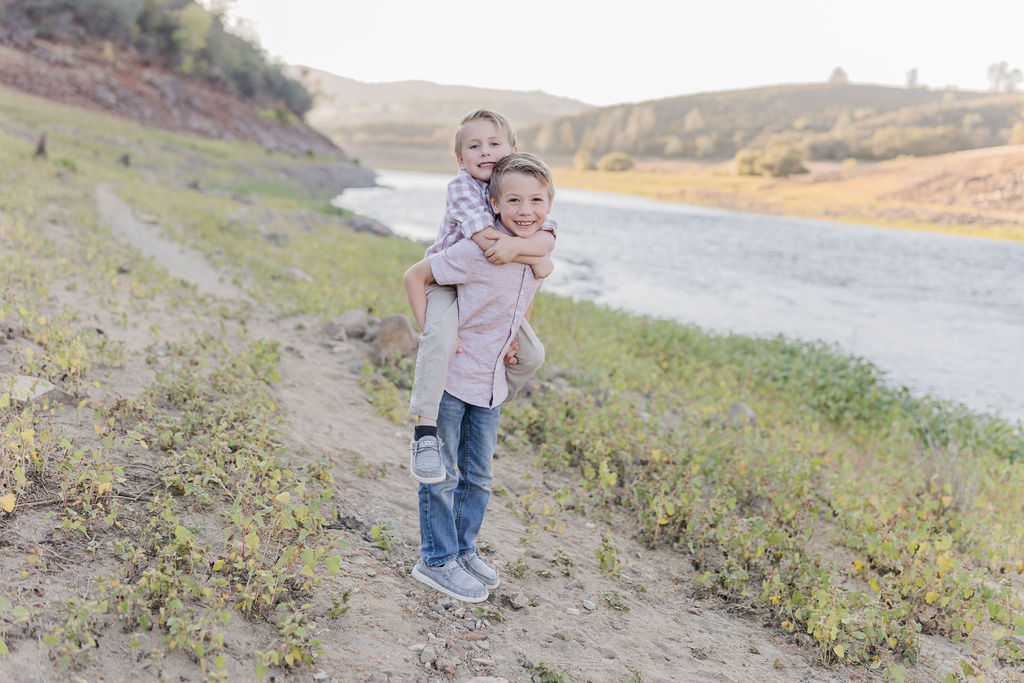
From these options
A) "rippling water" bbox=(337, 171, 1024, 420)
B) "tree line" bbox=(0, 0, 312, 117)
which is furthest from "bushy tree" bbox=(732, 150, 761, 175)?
"tree line" bbox=(0, 0, 312, 117)

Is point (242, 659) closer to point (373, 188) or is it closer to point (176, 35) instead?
point (373, 188)

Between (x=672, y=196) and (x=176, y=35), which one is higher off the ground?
(x=176, y=35)

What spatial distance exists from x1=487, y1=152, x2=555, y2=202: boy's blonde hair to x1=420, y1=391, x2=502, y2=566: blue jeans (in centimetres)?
100

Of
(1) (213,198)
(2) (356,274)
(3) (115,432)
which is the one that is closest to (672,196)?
(1) (213,198)

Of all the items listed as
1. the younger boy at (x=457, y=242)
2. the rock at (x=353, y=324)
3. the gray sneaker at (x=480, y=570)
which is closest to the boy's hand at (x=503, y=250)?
the younger boy at (x=457, y=242)

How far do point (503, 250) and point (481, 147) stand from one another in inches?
20.6

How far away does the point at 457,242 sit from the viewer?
10.7 feet

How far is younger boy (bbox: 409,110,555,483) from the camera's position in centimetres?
316

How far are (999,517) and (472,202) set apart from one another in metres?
6.28

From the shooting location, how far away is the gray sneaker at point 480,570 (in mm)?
3697

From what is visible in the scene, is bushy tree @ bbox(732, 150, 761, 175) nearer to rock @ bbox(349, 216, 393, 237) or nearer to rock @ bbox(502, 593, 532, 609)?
rock @ bbox(349, 216, 393, 237)

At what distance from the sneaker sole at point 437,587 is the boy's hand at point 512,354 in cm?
120

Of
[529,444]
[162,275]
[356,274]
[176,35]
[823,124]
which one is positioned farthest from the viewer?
[823,124]

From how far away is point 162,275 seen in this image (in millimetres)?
9281
